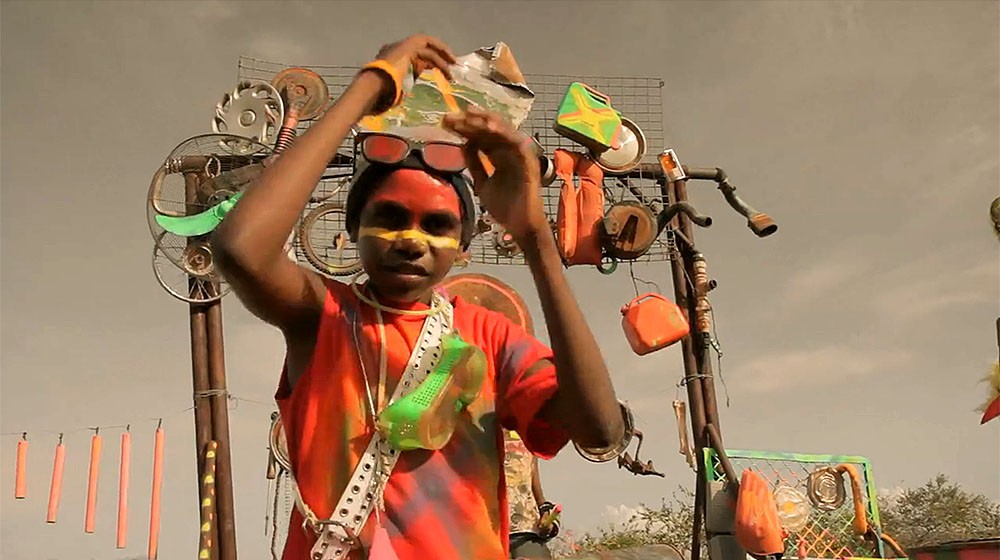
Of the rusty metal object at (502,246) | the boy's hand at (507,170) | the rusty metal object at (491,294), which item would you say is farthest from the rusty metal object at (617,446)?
the rusty metal object at (502,246)

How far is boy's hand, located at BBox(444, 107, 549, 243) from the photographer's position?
1.05 metres

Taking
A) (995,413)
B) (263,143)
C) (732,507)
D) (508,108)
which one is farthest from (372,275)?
(263,143)

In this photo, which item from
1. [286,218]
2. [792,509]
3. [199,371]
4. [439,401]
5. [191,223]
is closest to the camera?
[286,218]

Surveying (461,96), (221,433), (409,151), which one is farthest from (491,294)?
(409,151)

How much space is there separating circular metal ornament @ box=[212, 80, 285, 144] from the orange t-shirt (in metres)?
4.96

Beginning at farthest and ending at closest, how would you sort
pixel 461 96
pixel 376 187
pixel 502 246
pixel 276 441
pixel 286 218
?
1. pixel 502 246
2. pixel 276 441
3. pixel 461 96
4. pixel 376 187
5. pixel 286 218

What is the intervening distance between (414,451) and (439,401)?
0.27 feet

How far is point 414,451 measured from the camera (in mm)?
1146

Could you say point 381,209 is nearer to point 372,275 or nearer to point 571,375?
point 372,275

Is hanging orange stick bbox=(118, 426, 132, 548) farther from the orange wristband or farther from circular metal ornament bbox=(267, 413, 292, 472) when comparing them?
the orange wristband

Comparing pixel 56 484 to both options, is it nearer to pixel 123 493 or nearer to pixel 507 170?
pixel 123 493

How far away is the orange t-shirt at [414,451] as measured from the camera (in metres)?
1.11

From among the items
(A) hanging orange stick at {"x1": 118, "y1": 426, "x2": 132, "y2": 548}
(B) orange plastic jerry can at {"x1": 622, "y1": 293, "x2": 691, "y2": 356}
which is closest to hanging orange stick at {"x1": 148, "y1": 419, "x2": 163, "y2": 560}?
(A) hanging orange stick at {"x1": 118, "y1": 426, "x2": 132, "y2": 548}

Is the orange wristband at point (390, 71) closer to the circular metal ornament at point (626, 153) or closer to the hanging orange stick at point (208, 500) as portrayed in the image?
the hanging orange stick at point (208, 500)
